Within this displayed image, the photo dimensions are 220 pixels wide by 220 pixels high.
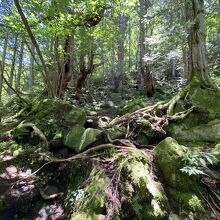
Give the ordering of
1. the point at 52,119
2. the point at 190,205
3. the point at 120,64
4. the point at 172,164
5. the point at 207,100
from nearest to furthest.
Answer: the point at 190,205 → the point at 172,164 → the point at 207,100 → the point at 52,119 → the point at 120,64

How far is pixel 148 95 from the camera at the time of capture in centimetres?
1203

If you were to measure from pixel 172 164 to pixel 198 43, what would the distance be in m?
3.99

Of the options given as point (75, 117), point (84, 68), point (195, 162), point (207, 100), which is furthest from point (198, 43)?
point (84, 68)

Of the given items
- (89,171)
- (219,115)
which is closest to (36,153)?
(89,171)

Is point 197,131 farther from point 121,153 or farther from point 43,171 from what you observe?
point 43,171

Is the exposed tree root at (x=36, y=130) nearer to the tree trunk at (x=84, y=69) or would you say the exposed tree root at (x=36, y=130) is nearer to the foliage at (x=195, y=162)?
the foliage at (x=195, y=162)

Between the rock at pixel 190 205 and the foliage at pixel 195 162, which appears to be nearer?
the rock at pixel 190 205

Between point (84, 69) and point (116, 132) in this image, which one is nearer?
point (116, 132)

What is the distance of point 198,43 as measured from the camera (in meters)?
6.61

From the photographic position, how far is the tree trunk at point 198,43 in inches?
259

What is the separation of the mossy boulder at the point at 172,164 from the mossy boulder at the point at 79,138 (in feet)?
6.01

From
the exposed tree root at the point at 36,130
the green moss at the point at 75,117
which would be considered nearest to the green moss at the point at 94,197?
the exposed tree root at the point at 36,130

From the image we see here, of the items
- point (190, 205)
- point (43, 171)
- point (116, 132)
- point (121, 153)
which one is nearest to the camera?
point (190, 205)

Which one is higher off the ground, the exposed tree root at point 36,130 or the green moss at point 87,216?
the exposed tree root at point 36,130
